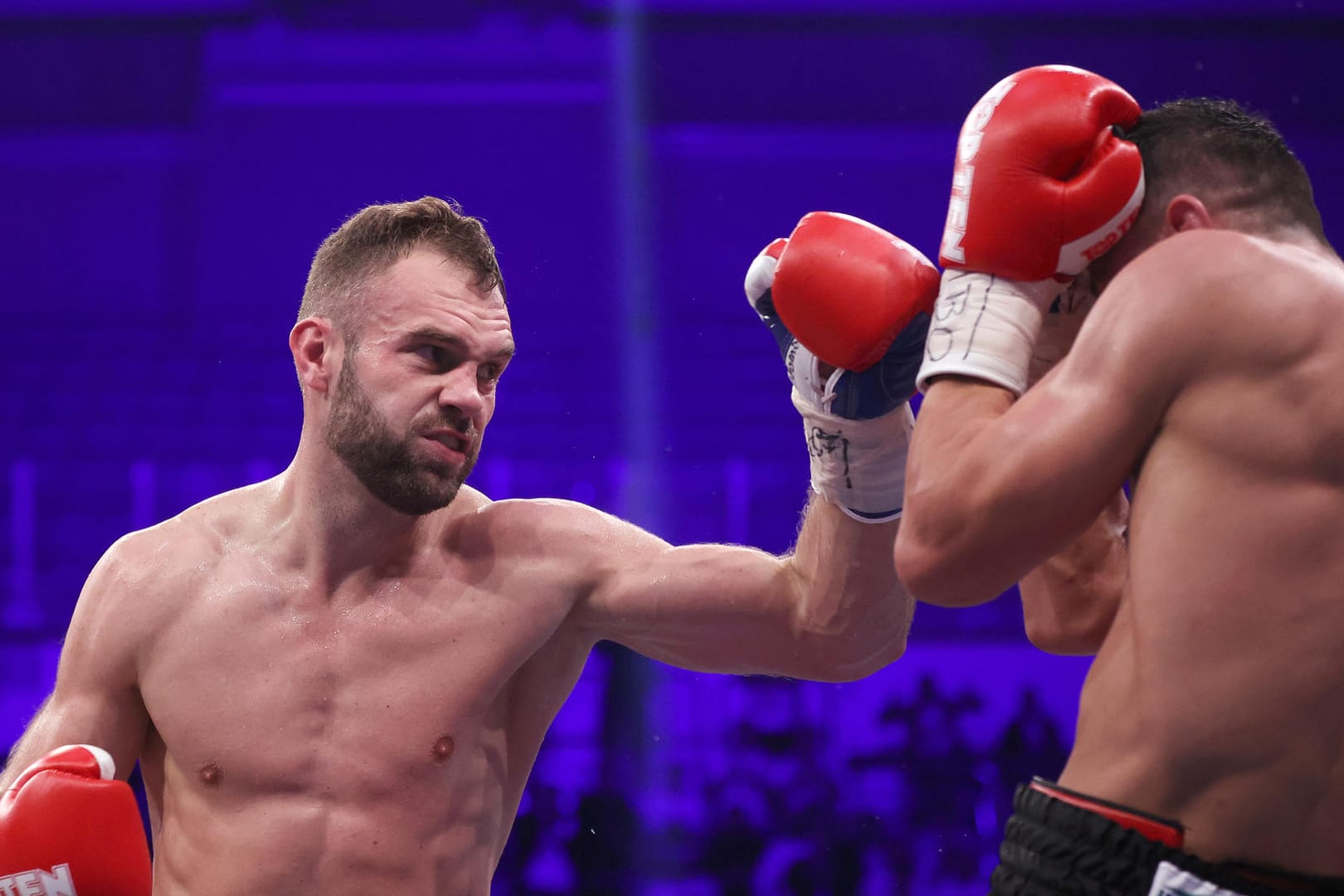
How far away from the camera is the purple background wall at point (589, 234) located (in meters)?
5.68

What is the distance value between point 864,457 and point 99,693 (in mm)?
1242

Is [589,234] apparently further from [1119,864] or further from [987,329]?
[1119,864]

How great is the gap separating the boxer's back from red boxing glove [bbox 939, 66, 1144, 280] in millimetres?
202

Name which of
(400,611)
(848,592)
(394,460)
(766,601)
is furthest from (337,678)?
(848,592)

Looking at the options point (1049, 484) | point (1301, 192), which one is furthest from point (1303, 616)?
point (1301, 192)

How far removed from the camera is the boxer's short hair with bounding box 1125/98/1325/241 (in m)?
1.43

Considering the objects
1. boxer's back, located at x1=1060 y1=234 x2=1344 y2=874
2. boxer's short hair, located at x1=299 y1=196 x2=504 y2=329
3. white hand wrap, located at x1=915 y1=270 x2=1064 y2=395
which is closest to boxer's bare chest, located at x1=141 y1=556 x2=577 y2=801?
boxer's short hair, located at x1=299 y1=196 x2=504 y2=329

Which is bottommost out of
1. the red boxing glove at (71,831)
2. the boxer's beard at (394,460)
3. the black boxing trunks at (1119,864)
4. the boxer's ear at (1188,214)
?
the red boxing glove at (71,831)

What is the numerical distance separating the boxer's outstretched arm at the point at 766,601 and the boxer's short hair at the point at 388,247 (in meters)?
0.51

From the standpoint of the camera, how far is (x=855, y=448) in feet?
6.20

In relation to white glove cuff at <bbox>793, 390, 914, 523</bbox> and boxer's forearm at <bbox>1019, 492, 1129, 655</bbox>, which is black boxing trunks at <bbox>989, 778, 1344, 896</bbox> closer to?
boxer's forearm at <bbox>1019, 492, 1129, 655</bbox>

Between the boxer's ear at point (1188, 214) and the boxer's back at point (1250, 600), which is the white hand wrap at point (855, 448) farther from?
the boxer's back at point (1250, 600)

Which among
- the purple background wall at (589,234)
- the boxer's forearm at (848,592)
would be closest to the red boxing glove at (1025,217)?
the boxer's forearm at (848,592)

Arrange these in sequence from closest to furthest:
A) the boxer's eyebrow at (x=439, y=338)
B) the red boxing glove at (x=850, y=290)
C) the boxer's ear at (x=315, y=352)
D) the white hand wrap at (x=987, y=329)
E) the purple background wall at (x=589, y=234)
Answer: the white hand wrap at (x=987, y=329)
the red boxing glove at (x=850, y=290)
the boxer's eyebrow at (x=439, y=338)
the boxer's ear at (x=315, y=352)
the purple background wall at (x=589, y=234)
